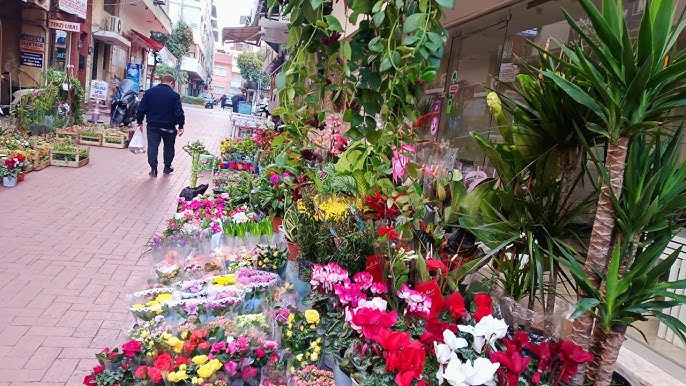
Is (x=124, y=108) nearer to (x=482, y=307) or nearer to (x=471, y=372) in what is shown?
(x=482, y=307)

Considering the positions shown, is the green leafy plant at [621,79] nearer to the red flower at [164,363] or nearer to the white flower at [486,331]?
the white flower at [486,331]

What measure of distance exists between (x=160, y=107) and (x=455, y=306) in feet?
Answer: 27.7

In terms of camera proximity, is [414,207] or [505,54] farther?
[505,54]

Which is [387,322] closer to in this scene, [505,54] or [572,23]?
[572,23]

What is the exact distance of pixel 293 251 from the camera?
114 inches

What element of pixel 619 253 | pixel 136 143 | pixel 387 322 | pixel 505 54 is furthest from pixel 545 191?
→ pixel 136 143

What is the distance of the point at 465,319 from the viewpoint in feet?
6.27

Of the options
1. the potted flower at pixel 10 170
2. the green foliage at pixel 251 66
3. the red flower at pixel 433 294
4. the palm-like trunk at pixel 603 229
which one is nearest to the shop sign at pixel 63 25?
the potted flower at pixel 10 170

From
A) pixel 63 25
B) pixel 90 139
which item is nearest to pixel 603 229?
pixel 90 139

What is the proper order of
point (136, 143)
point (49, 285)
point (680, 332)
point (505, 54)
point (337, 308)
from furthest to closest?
1. point (136, 143)
2. point (505, 54)
3. point (49, 285)
4. point (337, 308)
5. point (680, 332)

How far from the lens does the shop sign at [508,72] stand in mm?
4370

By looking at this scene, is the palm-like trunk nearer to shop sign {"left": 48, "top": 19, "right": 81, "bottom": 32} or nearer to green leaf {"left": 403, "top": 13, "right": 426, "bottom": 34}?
green leaf {"left": 403, "top": 13, "right": 426, "bottom": 34}

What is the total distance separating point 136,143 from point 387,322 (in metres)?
11.6

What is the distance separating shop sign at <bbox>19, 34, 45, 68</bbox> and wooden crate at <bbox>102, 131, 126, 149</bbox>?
4.69 meters
